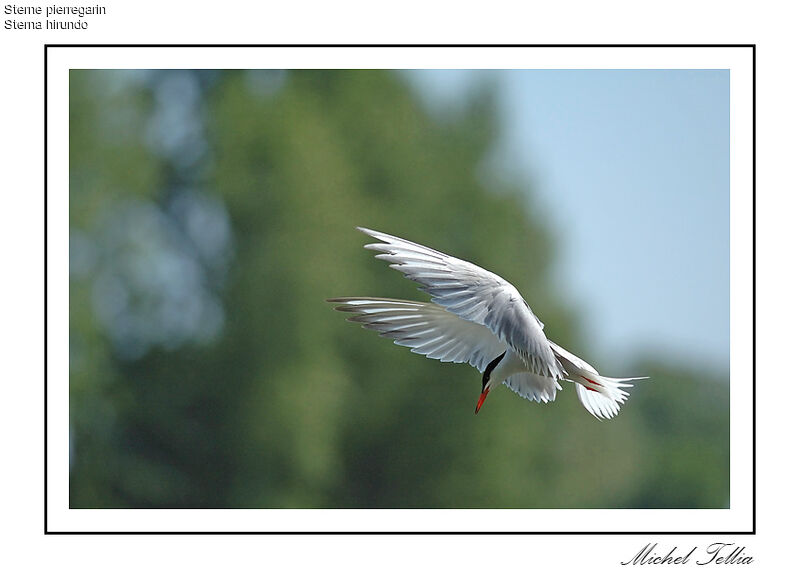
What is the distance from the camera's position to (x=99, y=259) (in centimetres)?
1401

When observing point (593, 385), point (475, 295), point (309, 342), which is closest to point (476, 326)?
point (593, 385)

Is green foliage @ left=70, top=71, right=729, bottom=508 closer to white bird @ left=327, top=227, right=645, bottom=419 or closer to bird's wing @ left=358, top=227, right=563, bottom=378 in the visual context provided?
white bird @ left=327, top=227, right=645, bottom=419

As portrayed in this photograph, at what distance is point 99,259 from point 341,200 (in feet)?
10.8

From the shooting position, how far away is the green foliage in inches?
544

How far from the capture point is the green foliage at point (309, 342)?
45.3 ft

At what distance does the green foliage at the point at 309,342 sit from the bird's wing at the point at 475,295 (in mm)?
9691

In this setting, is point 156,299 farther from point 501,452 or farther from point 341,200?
point 501,452

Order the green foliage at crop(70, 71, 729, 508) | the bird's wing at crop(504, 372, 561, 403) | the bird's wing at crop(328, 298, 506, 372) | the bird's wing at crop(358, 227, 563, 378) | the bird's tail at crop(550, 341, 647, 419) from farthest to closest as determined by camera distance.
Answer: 1. the green foliage at crop(70, 71, 729, 508)
2. the bird's wing at crop(504, 372, 561, 403)
3. the bird's wing at crop(328, 298, 506, 372)
4. the bird's tail at crop(550, 341, 647, 419)
5. the bird's wing at crop(358, 227, 563, 378)

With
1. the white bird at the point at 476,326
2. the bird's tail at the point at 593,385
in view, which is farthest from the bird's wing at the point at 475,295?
the bird's tail at the point at 593,385

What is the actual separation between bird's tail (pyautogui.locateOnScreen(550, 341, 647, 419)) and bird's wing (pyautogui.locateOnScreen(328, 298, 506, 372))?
294 mm

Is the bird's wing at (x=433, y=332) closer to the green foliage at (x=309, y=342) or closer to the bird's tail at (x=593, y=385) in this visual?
the bird's tail at (x=593, y=385)

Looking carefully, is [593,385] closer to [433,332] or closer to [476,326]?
[476,326]

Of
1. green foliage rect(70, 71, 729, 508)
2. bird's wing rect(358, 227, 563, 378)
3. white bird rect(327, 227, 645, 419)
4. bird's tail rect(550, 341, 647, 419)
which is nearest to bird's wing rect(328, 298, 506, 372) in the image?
white bird rect(327, 227, 645, 419)

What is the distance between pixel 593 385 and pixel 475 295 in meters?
0.88
